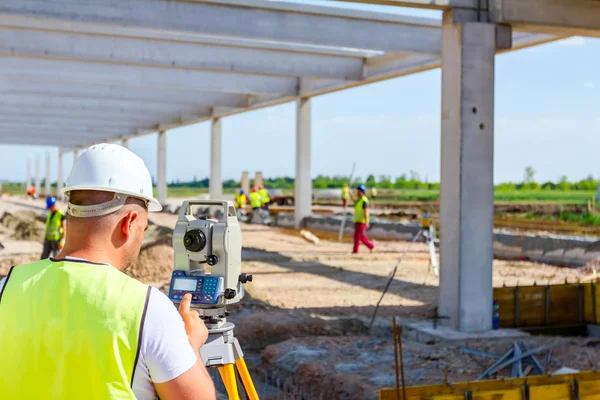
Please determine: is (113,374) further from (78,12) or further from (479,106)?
(78,12)

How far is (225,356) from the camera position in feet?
9.69

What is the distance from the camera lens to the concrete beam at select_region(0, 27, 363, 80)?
15.4 metres

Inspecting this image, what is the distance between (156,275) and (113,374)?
1246 centimetres

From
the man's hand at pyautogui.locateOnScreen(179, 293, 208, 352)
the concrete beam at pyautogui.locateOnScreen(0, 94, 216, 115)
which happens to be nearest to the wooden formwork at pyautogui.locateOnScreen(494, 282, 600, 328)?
the man's hand at pyautogui.locateOnScreen(179, 293, 208, 352)

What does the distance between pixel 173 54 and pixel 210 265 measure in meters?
14.2

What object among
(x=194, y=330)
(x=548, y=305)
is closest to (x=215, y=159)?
(x=548, y=305)

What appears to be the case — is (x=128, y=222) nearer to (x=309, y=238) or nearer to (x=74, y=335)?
(x=74, y=335)

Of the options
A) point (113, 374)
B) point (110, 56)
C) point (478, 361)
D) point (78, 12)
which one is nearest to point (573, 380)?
point (478, 361)

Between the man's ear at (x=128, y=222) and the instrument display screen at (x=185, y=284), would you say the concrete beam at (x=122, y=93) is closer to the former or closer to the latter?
the instrument display screen at (x=185, y=284)

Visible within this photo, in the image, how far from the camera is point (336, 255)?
59.8 ft

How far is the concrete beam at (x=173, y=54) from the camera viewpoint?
605 inches

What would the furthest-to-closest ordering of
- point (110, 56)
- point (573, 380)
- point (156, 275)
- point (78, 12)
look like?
point (110, 56)
point (156, 275)
point (78, 12)
point (573, 380)

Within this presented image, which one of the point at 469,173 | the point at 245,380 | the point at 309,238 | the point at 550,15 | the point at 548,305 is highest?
the point at 550,15

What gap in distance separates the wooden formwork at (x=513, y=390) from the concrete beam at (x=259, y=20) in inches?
356
